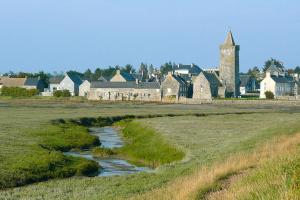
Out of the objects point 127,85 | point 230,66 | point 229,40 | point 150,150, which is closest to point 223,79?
point 230,66

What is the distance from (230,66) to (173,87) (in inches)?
625

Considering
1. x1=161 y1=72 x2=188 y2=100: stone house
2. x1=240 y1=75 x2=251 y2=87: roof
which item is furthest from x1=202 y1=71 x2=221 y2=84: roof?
x1=240 y1=75 x2=251 y2=87: roof

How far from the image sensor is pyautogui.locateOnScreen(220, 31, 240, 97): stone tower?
14400 centimetres

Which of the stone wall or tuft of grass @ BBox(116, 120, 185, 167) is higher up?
the stone wall

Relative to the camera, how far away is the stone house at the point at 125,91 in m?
147

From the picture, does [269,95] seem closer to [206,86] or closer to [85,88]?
[206,86]

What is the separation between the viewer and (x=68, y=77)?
17912cm

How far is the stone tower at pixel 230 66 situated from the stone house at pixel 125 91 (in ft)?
56.7

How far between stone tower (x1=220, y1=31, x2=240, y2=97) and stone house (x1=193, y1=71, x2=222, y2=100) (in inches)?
102

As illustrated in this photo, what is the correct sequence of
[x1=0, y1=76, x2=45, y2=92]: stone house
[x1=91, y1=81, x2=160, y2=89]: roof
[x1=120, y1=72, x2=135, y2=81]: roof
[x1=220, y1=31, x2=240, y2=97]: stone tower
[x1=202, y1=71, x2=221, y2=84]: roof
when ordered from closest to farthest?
1. [x1=202, y1=71, x2=221, y2=84]: roof
2. [x1=220, y1=31, x2=240, y2=97]: stone tower
3. [x1=91, y1=81, x2=160, y2=89]: roof
4. [x1=120, y1=72, x2=135, y2=81]: roof
5. [x1=0, y1=76, x2=45, y2=92]: stone house

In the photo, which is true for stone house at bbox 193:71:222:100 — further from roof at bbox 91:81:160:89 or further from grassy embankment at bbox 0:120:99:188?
grassy embankment at bbox 0:120:99:188

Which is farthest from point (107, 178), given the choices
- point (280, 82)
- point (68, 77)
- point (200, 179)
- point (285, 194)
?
point (68, 77)

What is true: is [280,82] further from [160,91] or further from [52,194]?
[52,194]

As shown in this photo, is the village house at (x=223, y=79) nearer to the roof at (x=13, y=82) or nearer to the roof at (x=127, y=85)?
the roof at (x=127, y=85)
